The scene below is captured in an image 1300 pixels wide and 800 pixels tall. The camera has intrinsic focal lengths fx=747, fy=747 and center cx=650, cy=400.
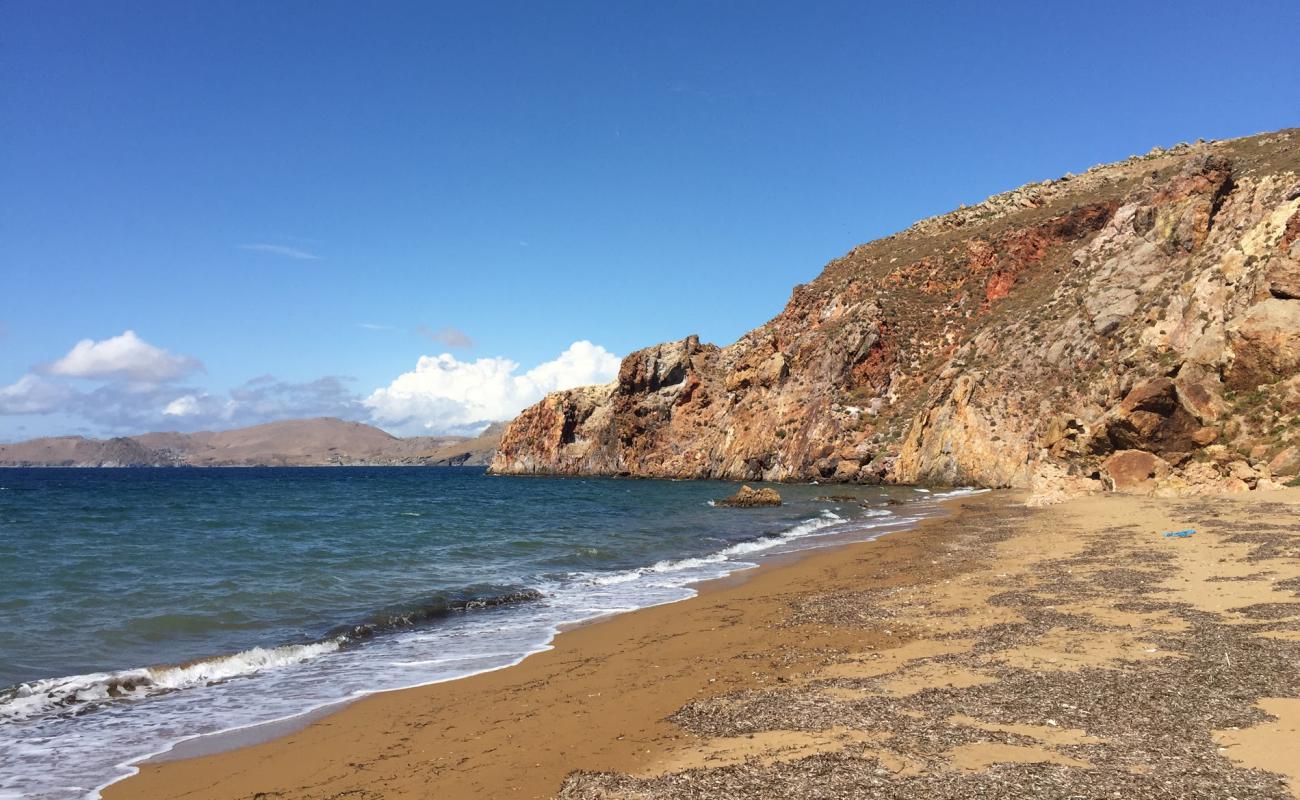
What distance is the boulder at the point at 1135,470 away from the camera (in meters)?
31.6

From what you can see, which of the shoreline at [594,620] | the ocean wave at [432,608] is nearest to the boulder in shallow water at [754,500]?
the shoreline at [594,620]

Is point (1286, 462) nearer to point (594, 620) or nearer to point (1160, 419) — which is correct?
point (1160, 419)

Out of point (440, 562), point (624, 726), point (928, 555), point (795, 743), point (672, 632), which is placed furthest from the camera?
point (440, 562)

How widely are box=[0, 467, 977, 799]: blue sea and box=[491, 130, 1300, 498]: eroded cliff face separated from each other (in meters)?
11.7

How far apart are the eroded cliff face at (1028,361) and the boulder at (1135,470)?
0.24 ft

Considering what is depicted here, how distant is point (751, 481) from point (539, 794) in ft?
255

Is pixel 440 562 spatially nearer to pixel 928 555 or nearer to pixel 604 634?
pixel 604 634

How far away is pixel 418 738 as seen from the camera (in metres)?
8.48

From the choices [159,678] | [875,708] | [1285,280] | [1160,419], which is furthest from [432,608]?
[1285,280]

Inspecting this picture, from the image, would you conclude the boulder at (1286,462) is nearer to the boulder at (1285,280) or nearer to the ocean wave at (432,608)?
the boulder at (1285,280)

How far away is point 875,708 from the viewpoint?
791 cm

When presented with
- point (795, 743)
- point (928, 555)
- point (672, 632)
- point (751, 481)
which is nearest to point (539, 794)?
point (795, 743)

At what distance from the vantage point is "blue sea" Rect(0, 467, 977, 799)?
10.2 meters

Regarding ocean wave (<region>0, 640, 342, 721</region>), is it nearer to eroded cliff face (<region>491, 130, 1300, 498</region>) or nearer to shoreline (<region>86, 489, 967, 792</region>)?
shoreline (<region>86, 489, 967, 792</region>)
